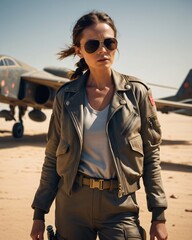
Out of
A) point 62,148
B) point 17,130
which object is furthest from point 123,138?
point 17,130

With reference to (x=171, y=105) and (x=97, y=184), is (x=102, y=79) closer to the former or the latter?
(x=97, y=184)

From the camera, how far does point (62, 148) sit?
2.04m

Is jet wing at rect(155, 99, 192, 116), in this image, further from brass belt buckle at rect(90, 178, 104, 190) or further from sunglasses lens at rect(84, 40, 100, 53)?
brass belt buckle at rect(90, 178, 104, 190)

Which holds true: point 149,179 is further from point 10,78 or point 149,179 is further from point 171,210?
point 10,78

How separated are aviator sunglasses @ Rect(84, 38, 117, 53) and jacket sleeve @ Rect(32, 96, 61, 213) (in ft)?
1.51

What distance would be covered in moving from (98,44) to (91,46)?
0.17 feet

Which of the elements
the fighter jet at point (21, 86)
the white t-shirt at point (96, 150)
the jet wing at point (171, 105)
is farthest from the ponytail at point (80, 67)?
the jet wing at point (171, 105)

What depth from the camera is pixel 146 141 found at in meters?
2.03

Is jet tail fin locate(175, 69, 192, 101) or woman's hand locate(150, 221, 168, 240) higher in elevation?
woman's hand locate(150, 221, 168, 240)

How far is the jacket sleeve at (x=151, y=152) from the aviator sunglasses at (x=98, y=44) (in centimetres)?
39

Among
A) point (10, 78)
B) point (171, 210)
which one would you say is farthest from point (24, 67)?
point (171, 210)

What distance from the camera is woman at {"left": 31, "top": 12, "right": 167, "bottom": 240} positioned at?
191 centimetres

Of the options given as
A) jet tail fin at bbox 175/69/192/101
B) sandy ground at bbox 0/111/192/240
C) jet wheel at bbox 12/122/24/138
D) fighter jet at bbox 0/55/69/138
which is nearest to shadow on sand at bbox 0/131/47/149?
jet wheel at bbox 12/122/24/138

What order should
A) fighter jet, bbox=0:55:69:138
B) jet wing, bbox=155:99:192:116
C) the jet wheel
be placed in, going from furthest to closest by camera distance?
the jet wheel → jet wing, bbox=155:99:192:116 → fighter jet, bbox=0:55:69:138
